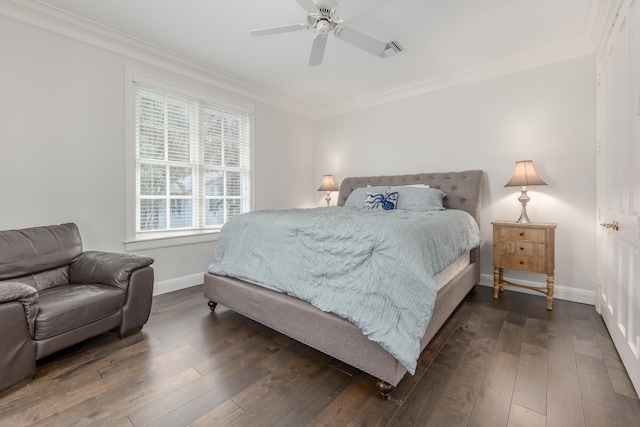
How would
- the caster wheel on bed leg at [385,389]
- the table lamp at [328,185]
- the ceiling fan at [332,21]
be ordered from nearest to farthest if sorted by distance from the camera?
the caster wheel on bed leg at [385,389] → the ceiling fan at [332,21] → the table lamp at [328,185]

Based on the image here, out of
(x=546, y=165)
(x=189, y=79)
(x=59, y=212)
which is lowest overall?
(x=59, y=212)

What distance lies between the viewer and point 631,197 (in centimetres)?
157

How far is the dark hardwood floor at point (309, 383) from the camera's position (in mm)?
1339

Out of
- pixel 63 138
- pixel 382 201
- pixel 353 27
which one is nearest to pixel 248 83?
pixel 353 27

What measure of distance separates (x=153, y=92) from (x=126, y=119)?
0.46 m

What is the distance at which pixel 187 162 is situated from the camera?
3.36 m

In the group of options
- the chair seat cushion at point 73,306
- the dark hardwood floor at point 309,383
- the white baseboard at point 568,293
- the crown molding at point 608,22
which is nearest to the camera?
the dark hardwood floor at point 309,383

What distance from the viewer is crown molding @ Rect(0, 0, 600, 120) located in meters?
2.29

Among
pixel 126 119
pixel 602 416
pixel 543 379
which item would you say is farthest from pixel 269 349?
pixel 126 119

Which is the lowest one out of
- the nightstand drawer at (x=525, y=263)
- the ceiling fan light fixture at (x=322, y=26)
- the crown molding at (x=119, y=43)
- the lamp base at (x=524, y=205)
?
the nightstand drawer at (x=525, y=263)

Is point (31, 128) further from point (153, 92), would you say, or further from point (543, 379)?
point (543, 379)

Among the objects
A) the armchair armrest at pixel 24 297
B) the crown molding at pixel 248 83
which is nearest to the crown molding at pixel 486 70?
the crown molding at pixel 248 83

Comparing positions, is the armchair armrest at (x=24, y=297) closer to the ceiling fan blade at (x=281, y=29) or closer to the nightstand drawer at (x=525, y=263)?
the ceiling fan blade at (x=281, y=29)

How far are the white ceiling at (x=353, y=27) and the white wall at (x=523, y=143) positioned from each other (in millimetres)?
363
